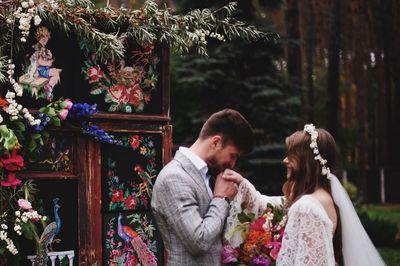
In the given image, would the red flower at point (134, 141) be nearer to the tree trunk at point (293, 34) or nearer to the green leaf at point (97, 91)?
the green leaf at point (97, 91)

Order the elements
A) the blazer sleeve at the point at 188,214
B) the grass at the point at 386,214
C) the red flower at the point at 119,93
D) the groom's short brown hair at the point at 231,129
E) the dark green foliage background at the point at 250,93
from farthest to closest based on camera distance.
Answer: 1. the grass at the point at 386,214
2. the dark green foliage background at the point at 250,93
3. the red flower at the point at 119,93
4. the groom's short brown hair at the point at 231,129
5. the blazer sleeve at the point at 188,214

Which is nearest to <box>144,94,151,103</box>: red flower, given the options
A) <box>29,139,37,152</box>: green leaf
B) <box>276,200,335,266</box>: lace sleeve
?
<box>29,139,37,152</box>: green leaf

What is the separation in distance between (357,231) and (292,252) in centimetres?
54

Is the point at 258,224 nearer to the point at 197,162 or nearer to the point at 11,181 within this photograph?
the point at 197,162

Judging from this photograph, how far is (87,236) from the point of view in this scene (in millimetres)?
4930

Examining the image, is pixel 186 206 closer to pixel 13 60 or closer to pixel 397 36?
pixel 13 60

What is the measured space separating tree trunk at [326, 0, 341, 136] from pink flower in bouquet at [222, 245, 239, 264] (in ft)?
35.0

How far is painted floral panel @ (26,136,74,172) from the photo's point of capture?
479 centimetres

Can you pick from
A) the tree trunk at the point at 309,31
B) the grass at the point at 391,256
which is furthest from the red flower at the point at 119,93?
the tree trunk at the point at 309,31

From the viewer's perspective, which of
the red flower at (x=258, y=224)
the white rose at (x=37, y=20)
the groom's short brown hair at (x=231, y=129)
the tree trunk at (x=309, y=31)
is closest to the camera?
the groom's short brown hair at (x=231, y=129)

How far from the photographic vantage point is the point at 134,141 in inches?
204

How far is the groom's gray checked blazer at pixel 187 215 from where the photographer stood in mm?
3400

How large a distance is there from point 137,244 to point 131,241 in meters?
0.06

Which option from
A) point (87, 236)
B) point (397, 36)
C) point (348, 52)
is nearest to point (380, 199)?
point (348, 52)
